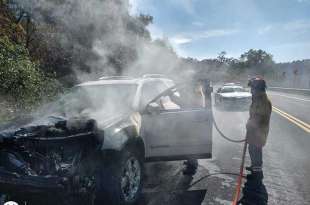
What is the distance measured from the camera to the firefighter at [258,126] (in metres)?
6.79

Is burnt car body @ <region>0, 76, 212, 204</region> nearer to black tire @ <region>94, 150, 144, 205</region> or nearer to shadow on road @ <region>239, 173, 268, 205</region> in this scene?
black tire @ <region>94, 150, 144, 205</region>

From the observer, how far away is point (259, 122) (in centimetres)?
687

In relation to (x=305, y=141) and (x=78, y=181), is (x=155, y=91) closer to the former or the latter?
(x=78, y=181)

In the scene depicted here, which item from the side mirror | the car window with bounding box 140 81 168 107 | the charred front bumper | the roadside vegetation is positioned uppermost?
the roadside vegetation

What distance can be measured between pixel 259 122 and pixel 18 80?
7463 millimetres

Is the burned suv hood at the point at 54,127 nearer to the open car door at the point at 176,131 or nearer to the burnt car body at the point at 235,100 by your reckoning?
the open car door at the point at 176,131

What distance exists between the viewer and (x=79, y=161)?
438 centimetres

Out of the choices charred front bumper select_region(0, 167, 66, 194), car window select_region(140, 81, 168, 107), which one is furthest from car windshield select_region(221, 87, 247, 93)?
charred front bumper select_region(0, 167, 66, 194)

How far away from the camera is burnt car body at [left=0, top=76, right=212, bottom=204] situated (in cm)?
425

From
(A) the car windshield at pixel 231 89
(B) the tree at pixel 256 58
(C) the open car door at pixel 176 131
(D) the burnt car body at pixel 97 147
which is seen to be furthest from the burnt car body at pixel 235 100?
(B) the tree at pixel 256 58

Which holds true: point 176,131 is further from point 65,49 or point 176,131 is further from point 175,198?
point 65,49

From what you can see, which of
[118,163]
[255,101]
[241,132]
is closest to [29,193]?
[118,163]

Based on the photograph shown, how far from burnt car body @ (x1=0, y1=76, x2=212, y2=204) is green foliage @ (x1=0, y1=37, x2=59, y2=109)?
502 cm

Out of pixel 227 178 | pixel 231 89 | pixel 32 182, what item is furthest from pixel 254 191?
pixel 231 89
